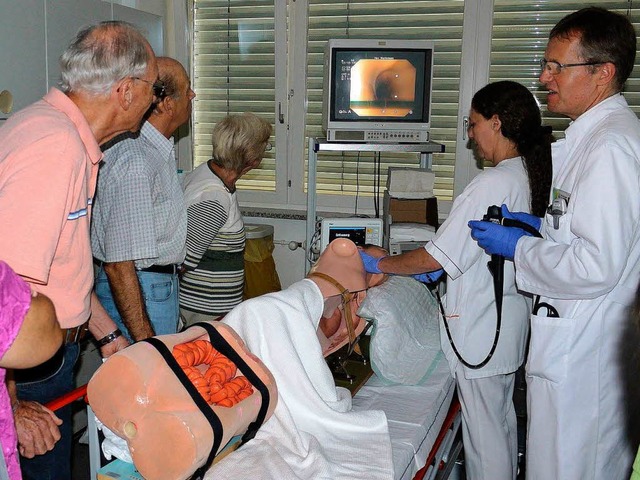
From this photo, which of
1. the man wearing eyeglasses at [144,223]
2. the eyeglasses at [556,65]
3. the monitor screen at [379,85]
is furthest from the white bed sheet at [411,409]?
the monitor screen at [379,85]

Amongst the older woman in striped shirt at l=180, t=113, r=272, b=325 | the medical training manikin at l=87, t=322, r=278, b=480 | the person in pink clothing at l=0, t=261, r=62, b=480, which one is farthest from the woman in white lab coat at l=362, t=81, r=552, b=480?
the person in pink clothing at l=0, t=261, r=62, b=480

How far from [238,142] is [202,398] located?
1631 mm

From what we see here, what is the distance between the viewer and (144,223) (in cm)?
189

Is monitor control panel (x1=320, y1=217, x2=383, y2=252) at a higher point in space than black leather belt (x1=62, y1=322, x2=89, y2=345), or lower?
higher

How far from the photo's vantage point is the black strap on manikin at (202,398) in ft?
4.41

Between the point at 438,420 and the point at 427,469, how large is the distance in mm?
216

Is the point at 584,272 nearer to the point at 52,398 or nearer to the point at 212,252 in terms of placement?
the point at 52,398

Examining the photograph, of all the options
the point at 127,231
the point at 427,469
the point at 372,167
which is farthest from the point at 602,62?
the point at 372,167

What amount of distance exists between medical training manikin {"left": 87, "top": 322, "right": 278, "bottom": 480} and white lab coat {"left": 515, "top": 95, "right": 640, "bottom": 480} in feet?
2.92

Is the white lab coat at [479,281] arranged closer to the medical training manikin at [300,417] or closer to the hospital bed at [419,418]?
the hospital bed at [419,418]

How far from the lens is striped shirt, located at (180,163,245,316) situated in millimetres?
2658

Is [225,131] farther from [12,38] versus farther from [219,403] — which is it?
[219,403]

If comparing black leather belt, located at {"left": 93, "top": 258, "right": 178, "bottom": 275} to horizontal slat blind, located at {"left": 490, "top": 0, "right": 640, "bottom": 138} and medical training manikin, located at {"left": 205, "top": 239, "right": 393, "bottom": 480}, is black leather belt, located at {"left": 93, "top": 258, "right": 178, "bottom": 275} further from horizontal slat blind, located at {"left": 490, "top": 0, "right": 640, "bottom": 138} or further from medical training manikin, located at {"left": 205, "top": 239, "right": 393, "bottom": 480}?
horizontal slat blind, located at {"left": 490, "top": 0, "right": 640, "bottom": 138}

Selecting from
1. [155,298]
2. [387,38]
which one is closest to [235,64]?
[387,38]
